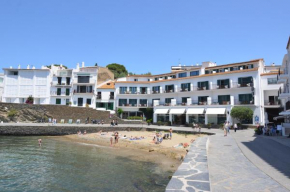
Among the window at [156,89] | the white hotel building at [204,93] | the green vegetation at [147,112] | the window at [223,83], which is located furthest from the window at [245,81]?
the green vegetation at [147,112]

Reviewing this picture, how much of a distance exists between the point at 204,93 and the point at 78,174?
1378 inches

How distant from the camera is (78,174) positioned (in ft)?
46.1

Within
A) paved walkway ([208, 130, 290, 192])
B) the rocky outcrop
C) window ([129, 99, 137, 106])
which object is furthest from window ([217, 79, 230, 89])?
paved walkway ([208, 130, 290, 192])

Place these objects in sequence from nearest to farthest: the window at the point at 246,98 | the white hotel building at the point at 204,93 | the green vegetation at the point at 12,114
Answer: the window at the point at 246,98
the white hotel building at the point at 204,93
the green vegetation at the point at 12,114

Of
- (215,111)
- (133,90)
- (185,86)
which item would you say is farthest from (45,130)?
(215,111)

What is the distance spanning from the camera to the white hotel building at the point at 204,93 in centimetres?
3850

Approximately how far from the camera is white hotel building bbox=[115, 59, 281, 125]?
38.5 m

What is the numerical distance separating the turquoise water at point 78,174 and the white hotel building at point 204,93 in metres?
27.5

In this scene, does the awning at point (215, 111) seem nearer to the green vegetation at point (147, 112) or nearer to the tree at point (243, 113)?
the tree at point (243, 113)

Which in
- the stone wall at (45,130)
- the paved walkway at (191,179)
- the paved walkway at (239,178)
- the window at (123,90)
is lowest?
the stone wall at (45,130)

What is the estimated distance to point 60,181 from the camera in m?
12.7

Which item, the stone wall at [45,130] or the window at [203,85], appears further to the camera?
the window at [203,85]

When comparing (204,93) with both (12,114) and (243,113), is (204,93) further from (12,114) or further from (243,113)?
(12,114)

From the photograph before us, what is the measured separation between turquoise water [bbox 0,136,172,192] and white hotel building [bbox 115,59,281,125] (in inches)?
1082
